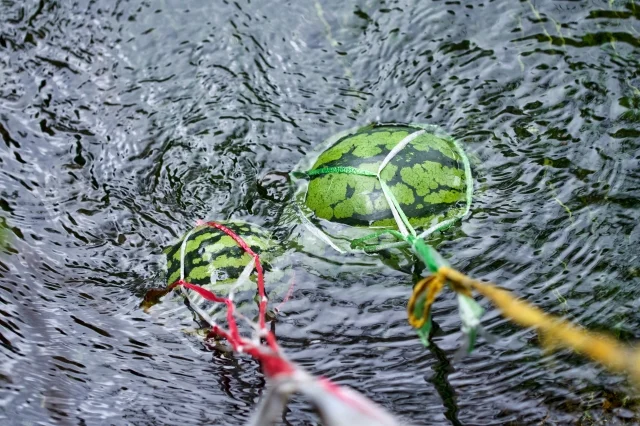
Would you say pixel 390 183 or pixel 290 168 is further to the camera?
pixel 290 168

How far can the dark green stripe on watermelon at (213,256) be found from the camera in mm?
4027

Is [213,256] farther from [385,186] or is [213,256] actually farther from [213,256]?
[385,186]

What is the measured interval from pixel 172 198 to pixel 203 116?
34.0 inches

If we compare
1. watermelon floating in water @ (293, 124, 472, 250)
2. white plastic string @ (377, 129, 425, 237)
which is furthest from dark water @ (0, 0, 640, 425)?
white plastic string @ (377, 129, 425, 237)

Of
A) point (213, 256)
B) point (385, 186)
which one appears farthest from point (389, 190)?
point (213, 256)

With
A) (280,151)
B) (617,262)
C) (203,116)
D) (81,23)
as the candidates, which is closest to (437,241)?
(617,262)

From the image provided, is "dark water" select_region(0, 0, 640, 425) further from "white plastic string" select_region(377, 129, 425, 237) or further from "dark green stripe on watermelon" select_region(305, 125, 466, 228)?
"white plastic string" select_region(377, 129, 425, 237)

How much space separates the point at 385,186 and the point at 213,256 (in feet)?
3.64

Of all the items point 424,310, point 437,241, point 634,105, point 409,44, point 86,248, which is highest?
point 409,44

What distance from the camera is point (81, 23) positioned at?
6.23 m

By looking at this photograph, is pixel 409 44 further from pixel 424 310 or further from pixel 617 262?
pixel 424 310

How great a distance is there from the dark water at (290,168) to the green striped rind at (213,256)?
285 millimetres

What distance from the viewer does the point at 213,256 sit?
4.08 m

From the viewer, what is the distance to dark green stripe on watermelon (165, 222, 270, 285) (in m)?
4.03
